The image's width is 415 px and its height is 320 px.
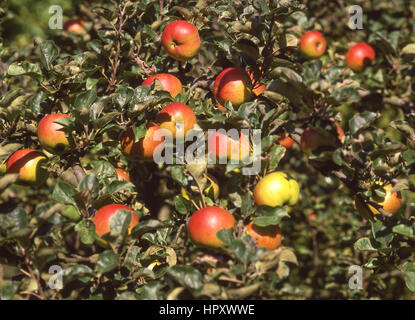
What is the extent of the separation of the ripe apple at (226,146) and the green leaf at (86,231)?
1.71 feet

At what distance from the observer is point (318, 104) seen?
1.52 meters

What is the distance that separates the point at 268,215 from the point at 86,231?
2.03 feet

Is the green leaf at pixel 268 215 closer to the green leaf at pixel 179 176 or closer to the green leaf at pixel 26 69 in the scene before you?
the green leaf at pixel 179 176

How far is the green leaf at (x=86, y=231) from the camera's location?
1.28 metres

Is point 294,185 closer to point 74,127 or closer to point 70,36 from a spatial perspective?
point 74,127

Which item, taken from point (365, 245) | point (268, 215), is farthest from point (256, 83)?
point (365, 245)

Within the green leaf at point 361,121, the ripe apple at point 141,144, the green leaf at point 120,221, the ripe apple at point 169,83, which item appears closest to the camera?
the green leaf at point 120,221

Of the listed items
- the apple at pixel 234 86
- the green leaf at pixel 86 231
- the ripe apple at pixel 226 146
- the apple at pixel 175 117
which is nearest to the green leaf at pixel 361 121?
the ripe apple at pixel 226 146

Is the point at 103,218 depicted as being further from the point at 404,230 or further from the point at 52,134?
the point at 404,230

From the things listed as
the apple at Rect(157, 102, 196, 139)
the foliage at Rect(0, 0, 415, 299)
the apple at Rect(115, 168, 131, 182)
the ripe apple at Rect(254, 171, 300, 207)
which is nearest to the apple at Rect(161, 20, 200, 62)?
the foliage at Rect(0, 0, 415, 299)

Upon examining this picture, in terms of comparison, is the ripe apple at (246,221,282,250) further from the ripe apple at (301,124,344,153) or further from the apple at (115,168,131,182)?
the apple at (115,168,131,182)

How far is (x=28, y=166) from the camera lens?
1624 mm

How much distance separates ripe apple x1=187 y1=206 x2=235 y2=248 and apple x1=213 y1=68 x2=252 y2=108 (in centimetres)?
55
